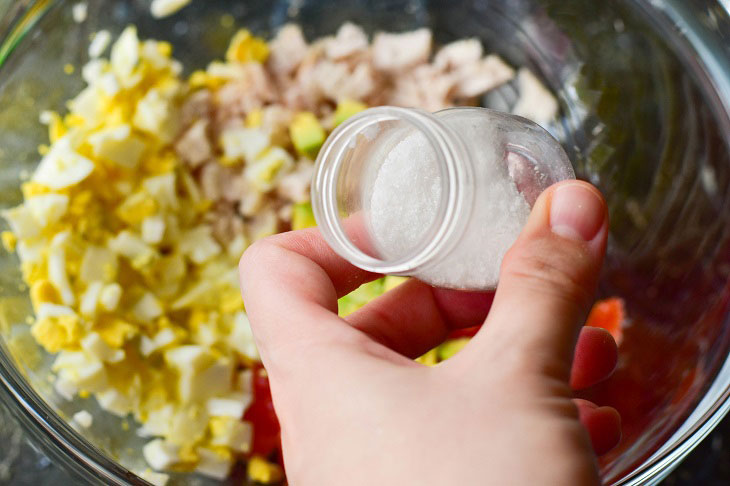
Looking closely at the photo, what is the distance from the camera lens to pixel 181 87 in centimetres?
138

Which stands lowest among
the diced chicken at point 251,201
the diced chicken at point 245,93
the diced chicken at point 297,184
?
the diced chicken at point 251,201

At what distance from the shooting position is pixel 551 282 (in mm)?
582

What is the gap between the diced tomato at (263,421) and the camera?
121cm

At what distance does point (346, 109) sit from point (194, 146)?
302 mm

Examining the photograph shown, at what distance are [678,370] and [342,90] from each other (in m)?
0.79

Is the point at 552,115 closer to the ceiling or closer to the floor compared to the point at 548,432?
closer to the floor

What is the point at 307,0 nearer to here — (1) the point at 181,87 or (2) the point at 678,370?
(1) the point at 181,87

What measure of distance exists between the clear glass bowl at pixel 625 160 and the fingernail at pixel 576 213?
501mm

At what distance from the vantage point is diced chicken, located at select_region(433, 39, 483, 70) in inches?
55.7

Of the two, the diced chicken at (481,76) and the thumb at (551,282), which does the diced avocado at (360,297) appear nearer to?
the diced chicken at (481,76)

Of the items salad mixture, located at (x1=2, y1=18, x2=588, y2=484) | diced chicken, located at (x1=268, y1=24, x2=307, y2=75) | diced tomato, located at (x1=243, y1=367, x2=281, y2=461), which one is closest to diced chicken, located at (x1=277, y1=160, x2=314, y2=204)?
salad mixture, located at (x1=2, y1=18, x2=588, y2=484)

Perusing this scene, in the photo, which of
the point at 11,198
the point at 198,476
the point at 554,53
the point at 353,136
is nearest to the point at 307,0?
the point at 554,53

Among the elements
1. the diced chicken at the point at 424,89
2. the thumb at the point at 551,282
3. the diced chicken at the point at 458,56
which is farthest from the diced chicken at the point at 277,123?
the thumb at the point at 551,282

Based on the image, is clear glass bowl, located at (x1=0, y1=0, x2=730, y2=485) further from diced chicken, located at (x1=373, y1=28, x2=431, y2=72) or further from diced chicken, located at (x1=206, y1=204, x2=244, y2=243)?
diced chicken, located at (x1=206, y1=204, x2=244, y2=243)
